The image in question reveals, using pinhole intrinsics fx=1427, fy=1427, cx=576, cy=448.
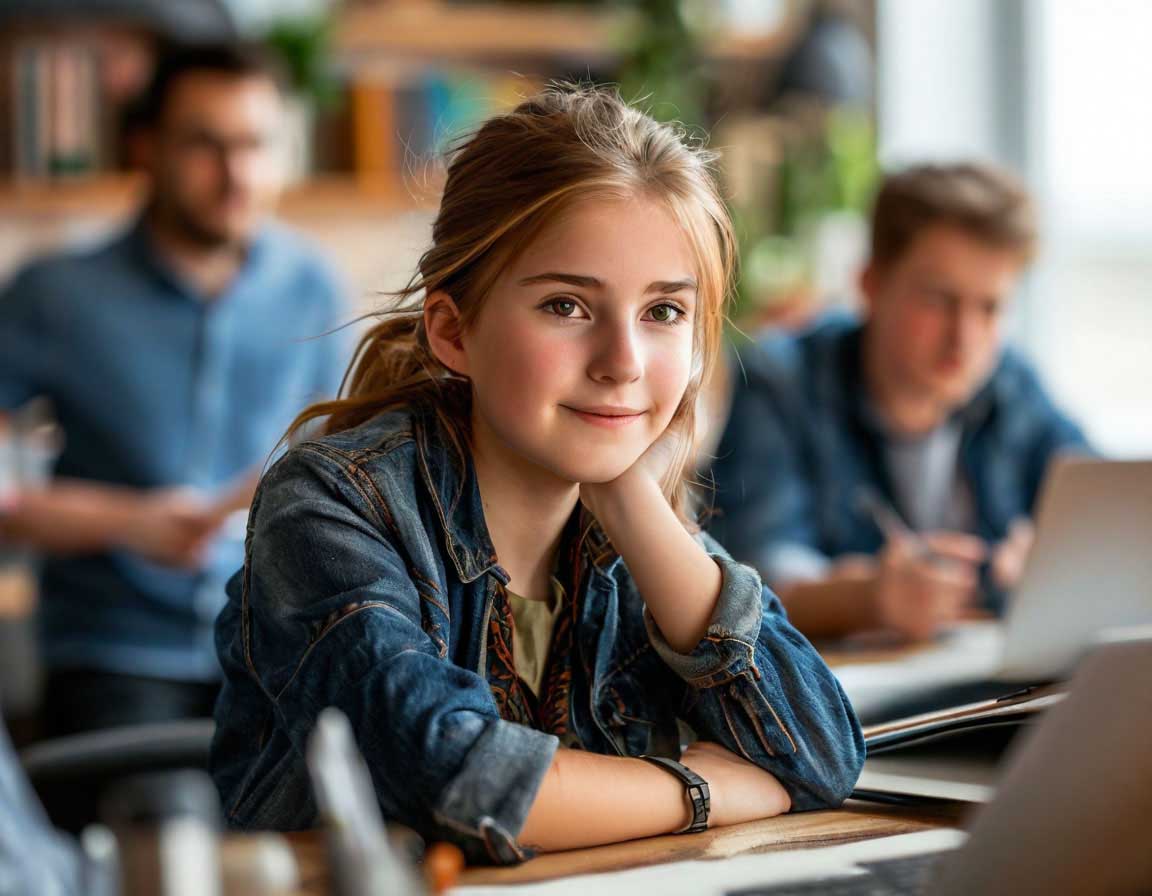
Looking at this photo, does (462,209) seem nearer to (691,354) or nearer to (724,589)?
(691,354)

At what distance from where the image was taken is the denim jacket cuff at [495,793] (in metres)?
0.80

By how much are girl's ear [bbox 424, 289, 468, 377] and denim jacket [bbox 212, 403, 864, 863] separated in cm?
5

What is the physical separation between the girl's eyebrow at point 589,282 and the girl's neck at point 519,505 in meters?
0.15

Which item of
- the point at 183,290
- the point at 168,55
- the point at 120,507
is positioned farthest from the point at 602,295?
the point at 168,55

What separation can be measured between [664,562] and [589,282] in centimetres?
21

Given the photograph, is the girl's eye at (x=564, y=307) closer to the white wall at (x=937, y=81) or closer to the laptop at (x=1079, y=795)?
the laptop at (x=1079, y=795)

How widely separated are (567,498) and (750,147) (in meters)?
3.16

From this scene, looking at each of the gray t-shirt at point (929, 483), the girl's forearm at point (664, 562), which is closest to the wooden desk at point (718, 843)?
the girl's forearm at point (664, 562)

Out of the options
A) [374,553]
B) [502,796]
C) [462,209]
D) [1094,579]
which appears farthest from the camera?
[1094,579]

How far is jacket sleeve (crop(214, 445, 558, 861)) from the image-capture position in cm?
81

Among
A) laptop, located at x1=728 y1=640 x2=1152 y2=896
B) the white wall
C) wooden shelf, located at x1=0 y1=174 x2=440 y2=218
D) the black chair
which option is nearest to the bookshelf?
wooden shelf, located at x1=0 y1=174 x2=440 y2=218

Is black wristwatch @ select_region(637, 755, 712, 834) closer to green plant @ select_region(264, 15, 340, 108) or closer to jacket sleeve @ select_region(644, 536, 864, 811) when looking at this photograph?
jacket sleeve @ select_region(644, 536, 864, 811)

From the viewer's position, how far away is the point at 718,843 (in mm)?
865

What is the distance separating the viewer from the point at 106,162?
386cm
